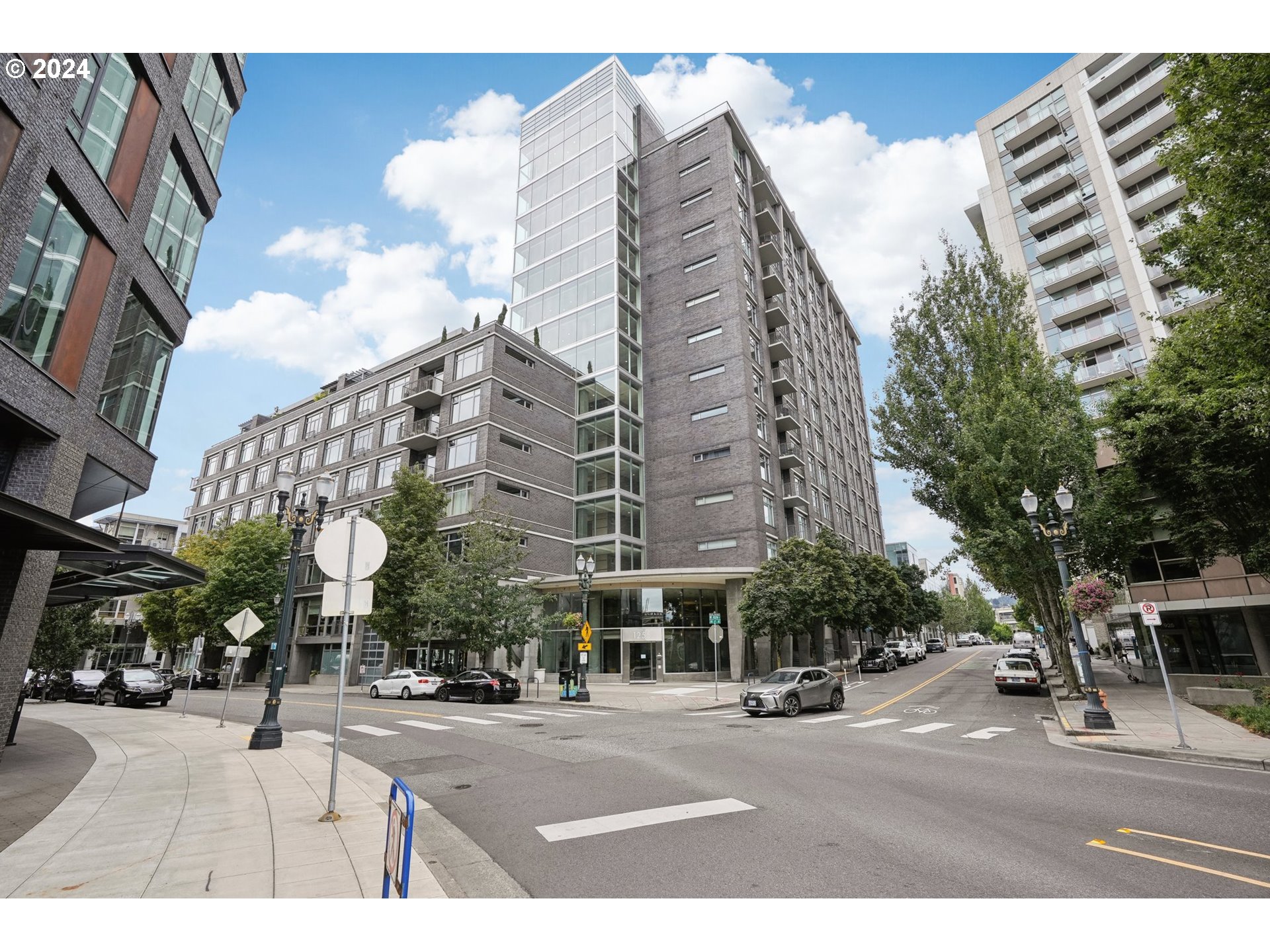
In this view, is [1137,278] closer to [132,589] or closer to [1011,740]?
[1011,740]

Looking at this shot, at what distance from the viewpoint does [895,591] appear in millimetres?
46625

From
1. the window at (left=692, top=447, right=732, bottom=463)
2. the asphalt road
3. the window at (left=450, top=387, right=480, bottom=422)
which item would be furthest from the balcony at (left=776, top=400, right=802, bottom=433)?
the asphalt road

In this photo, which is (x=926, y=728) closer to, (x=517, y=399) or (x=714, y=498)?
(x=714, y=498)

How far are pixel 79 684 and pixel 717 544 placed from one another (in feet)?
113

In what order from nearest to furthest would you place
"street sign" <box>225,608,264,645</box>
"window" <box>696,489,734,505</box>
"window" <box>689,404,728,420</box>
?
1. "street sign" <box>225,608,264,645</box>
2. "window" <box>696,489,734,505</box>
3. "window" <box>689,404,728,420</box>

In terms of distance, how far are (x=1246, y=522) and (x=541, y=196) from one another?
166 ft

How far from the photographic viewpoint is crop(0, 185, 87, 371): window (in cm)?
998

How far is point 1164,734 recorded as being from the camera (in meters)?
12.9

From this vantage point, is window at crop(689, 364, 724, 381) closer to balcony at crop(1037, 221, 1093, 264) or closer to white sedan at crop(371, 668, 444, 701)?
white sedan at crop(371, 668, 444, 701)

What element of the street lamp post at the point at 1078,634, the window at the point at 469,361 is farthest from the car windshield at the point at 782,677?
the window at the point at 469,361

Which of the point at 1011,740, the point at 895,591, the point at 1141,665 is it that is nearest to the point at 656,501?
the point at 895,591

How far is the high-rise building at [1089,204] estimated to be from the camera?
1543 inches

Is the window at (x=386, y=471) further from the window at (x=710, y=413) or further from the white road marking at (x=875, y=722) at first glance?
the white road marking at (x=875, y=722)

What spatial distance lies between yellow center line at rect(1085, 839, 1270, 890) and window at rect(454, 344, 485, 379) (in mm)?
38538
